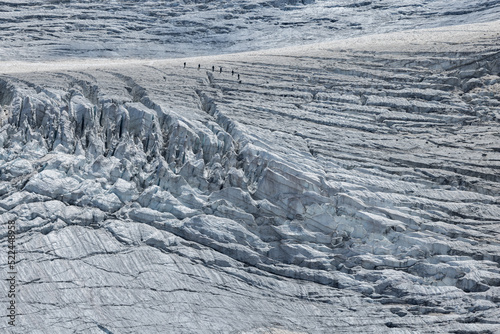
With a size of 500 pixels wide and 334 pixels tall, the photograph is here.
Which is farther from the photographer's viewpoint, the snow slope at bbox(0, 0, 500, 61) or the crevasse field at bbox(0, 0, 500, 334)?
the snow slope at bbox(0, 0, 500, 61)

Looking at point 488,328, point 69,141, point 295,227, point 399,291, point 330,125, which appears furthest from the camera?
point 330,125

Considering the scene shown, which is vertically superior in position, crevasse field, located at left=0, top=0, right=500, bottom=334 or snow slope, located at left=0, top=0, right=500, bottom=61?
snow slope, located at left=0, top=0, right=500, bottom=61

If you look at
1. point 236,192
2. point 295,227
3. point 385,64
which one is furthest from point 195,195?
point 385,64

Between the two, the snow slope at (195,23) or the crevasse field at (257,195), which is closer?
the crevasse field at (257,195)

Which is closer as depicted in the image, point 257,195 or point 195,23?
point 257,195

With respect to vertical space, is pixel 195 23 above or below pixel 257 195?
above

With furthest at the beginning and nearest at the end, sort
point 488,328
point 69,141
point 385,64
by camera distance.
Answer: point 385,64, point 69,141, point 488,328

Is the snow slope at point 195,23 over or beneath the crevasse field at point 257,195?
over

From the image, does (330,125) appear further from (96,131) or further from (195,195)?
(96,131)
